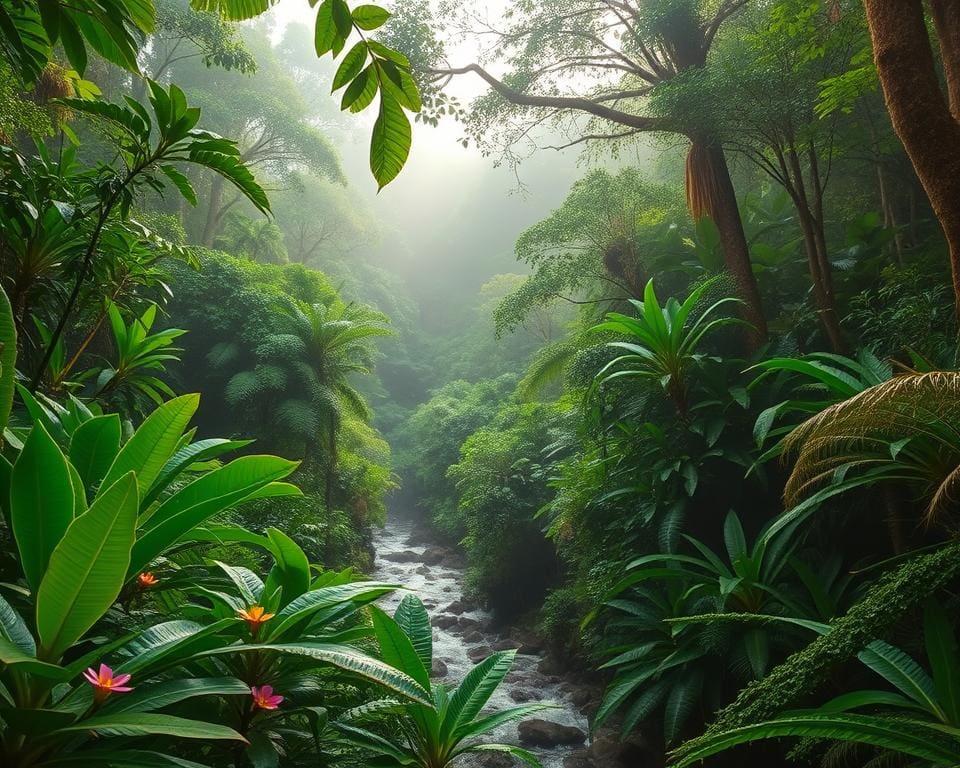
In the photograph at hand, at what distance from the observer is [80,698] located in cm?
78

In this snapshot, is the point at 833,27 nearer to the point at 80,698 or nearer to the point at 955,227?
the point at 955,227

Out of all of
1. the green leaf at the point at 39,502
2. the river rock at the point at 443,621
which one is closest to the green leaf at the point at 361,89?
the green leaf at the point at 39,502

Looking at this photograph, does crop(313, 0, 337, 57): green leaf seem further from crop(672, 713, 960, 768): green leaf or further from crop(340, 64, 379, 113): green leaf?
crop(672, 713, 960, 768): green leaf

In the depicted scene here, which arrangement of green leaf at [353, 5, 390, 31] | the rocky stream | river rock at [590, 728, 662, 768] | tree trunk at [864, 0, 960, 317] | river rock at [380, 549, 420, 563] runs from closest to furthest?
green leaf at [353, 5, 390, 31]
tree trunk at [864, 0, 960, 317]
river rock at [590, 728, 662, 768]
the rocky stream
river rock at [380, 549, 420, 563]

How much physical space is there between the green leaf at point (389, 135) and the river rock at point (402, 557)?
354 inches

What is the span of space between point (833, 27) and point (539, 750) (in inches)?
200

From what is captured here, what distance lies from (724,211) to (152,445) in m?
4.36

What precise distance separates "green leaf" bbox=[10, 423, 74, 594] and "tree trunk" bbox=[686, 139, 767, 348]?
12.6 feet

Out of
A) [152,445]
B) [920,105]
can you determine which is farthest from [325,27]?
[920,105]

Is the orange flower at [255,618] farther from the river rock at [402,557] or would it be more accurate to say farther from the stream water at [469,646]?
the river rock at [402,557]

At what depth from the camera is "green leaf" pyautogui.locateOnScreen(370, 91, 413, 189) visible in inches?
24.5

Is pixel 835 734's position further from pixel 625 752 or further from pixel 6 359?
pixel 625 752

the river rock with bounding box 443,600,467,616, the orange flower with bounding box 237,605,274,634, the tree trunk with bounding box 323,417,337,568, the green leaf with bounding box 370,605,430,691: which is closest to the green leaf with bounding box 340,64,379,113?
the orange flower with bounding box 237,605,274,634

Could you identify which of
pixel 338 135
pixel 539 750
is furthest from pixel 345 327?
pixel 338 135
